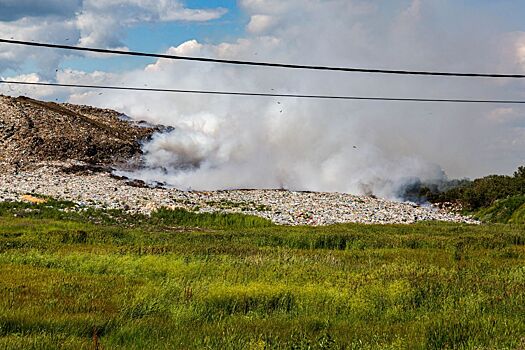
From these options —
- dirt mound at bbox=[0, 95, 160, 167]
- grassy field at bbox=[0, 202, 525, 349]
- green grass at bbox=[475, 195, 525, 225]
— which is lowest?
grassy field at bbox=[0, 202, 525, 349]

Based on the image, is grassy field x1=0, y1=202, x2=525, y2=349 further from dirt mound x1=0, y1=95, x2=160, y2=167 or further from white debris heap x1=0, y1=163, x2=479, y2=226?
dirt mound x1=0, y1=95, x2=160, y2=167

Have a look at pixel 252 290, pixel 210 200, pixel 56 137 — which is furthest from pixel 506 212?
pixel 252 290

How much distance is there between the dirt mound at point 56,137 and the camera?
43.6 meters

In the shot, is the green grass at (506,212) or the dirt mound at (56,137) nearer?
the green grass at (506,212)

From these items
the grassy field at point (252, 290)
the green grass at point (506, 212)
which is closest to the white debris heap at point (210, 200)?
the green grass at point (506, 212)

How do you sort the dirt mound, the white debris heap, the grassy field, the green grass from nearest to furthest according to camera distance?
the grassy field → the white debris heap → the green grass → the dirt mound

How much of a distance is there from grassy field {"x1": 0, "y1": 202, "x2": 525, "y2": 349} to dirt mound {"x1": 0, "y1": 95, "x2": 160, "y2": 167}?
1936cm

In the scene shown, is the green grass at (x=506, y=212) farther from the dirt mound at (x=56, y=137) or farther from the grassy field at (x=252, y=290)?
the dirt mound at (x=56, y=137)

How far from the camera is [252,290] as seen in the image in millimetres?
13625

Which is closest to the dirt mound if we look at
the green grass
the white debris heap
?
the white debris heap

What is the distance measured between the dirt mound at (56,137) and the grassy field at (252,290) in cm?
1936

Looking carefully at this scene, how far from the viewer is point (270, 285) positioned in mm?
14492

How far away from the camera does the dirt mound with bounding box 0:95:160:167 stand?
43562 mm

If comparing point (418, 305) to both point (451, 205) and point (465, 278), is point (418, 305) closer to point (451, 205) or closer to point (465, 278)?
point (465, 278)
